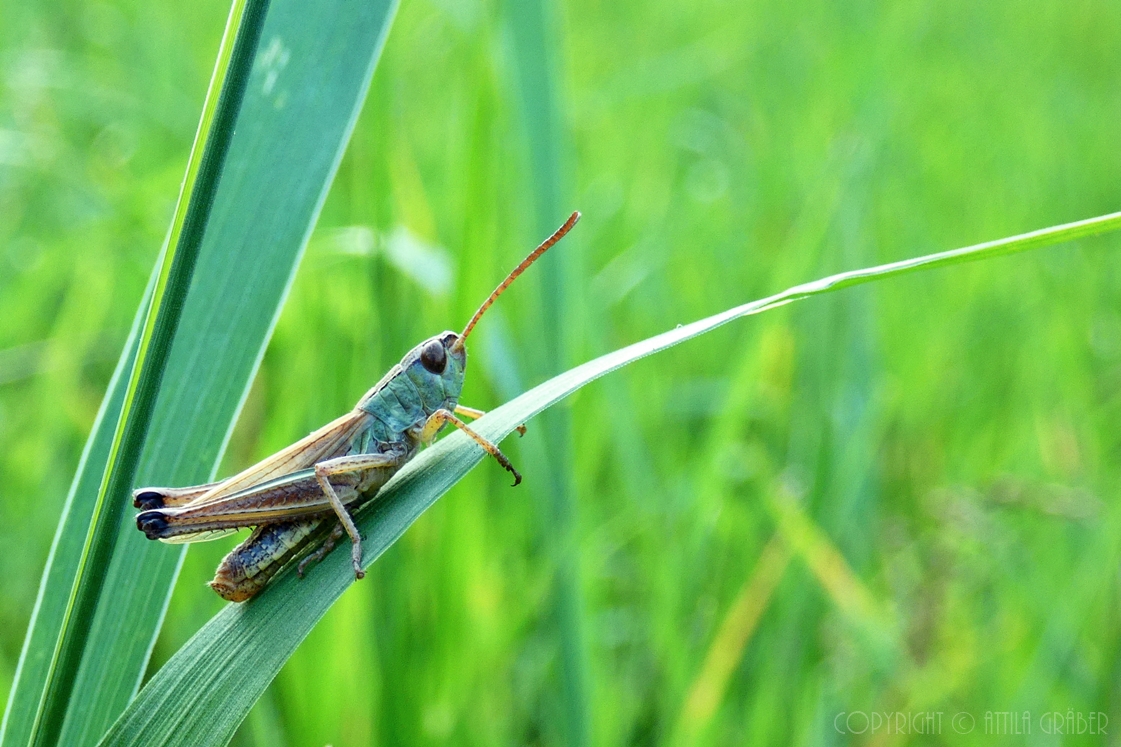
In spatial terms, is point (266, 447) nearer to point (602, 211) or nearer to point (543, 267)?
point (543, 267)

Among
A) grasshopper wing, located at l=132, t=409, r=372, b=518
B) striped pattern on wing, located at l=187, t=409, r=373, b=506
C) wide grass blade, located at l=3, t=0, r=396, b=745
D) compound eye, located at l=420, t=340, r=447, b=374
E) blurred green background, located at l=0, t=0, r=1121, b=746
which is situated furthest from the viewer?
blurred green background, located at l=0, t=0, r=1121, b=746

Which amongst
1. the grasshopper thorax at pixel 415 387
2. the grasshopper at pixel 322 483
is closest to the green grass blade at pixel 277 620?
the grasshopper at pixel 322 483

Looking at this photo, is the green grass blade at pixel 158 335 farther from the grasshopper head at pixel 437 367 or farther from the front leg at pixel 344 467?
the grasshopper head at pixel 437 367

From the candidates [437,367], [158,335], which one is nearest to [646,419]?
[437,367]

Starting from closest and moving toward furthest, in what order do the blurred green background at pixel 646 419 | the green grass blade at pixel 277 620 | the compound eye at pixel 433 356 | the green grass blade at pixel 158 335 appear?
the green grass blade at pixel 158 335 < the green grass blade at pixel 277 620 < the compound eye at pixel 433 356 < the blurred green background at pixel 646 419

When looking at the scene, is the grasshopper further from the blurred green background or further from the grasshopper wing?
the blurred green background

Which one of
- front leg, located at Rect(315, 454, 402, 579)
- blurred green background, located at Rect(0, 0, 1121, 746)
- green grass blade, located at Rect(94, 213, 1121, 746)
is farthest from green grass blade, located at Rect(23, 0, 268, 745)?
blurred green background, located at Rect(0, 0, 1121, 746)

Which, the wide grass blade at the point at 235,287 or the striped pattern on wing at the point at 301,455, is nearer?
the wide grass blade at the point at 235,287
